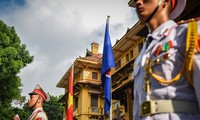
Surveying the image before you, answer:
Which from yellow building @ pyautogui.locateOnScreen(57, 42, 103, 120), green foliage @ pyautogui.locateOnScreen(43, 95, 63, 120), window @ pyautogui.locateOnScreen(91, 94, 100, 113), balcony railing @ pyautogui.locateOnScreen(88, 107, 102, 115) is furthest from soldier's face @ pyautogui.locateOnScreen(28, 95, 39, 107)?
green foliage @ pyautogui.locateOnScreen(43, 95, 63, 120)

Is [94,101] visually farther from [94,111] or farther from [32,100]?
[32,100]

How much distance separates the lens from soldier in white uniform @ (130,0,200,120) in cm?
159

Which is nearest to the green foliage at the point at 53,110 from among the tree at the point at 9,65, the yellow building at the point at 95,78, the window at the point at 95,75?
the yellow building at the point at 95,78

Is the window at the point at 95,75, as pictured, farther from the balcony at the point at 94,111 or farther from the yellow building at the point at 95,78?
the balcony at the point at 94,111

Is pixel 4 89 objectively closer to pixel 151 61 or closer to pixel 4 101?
pixel 4 101

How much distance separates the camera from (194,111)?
159 centimetres

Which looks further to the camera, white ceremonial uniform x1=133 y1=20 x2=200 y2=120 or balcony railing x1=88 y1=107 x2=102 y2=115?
balcony railing x1=88 y1=107 x2=102 y2=115

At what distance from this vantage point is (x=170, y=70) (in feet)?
5.54

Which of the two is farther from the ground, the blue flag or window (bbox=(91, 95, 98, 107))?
window (bbox=(91, 95, 98, 107))

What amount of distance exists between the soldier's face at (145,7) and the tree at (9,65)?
16.0 m

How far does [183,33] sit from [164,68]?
9.9 inches

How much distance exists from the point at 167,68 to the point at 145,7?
493mm

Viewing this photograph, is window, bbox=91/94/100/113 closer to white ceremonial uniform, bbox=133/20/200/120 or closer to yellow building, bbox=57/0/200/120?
yellow building, bbox=57/0/200/120

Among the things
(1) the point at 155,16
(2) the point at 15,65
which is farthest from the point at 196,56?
(2) the point at 15,65
